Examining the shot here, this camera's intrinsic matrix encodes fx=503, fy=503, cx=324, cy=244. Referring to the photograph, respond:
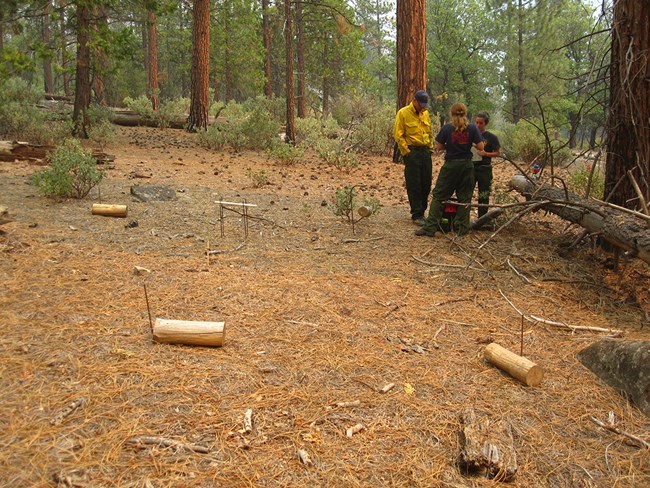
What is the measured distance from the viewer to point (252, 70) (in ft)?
92.8

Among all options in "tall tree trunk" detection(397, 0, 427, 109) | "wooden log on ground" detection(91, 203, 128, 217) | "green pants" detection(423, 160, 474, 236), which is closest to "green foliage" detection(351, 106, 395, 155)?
"tall tree trunk" detection(397, 0, 427, 109)

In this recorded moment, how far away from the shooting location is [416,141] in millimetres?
6934

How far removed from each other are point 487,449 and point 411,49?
10.9 m

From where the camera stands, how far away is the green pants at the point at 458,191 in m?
6.57

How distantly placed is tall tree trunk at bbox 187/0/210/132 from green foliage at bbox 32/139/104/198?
26.6ft

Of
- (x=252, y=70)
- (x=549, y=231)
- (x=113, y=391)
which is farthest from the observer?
(x=252, y=70)

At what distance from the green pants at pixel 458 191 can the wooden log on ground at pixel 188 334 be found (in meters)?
Answer: 3.92

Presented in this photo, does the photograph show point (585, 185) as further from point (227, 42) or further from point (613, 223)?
point (227, 42)

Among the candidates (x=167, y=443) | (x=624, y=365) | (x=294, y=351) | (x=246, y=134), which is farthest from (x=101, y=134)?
(x=624, y=365)

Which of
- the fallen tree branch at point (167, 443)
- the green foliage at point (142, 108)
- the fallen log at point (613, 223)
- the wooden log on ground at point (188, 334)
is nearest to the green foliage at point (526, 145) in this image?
the fallen log at point (613, 223)

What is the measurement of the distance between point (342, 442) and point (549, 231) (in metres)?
5.27

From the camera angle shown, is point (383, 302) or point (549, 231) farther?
point (549, 231)

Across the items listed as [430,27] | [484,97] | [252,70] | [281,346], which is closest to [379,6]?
[430,27]

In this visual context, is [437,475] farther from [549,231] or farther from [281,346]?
[549,231]
